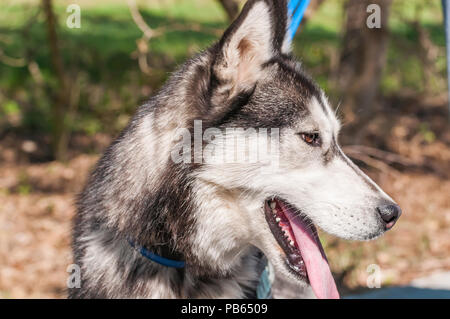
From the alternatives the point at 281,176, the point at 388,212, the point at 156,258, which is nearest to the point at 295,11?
the point at 281,176

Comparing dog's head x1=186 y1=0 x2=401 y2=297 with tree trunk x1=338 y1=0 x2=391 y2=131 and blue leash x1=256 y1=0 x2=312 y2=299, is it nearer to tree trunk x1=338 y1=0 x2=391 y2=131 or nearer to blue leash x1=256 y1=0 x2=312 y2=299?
blue leash x1=256 y1=0 x2=312 y2=299

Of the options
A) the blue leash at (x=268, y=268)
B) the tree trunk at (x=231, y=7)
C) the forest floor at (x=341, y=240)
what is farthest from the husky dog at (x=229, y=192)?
the tree trunk at (x=231, y=7)

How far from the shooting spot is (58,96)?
738cm

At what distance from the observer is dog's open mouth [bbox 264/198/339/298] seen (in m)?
2.37

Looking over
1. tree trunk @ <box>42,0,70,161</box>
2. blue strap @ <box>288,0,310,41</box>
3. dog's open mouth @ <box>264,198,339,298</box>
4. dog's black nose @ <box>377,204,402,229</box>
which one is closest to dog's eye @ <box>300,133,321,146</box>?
dog's open mouth @ <box>264,198,339,298</box>

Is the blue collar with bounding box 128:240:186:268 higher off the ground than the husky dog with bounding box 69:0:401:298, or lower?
lower

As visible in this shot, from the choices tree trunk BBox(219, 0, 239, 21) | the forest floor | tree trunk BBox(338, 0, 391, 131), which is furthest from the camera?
tree trunk BBox(338, 0, 391, 131)

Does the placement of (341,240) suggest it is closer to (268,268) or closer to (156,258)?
(268,268)

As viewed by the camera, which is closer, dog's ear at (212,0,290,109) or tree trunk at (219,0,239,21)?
dog's ear at (212,0,290,109)

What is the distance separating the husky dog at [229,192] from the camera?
2.37 m

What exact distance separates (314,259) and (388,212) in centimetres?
36

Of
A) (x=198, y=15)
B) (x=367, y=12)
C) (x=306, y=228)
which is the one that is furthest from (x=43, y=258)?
(x=198, y=15)

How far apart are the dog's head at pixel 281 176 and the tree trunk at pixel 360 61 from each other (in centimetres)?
416

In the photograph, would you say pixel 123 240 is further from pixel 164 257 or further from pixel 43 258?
pixel 43 258
